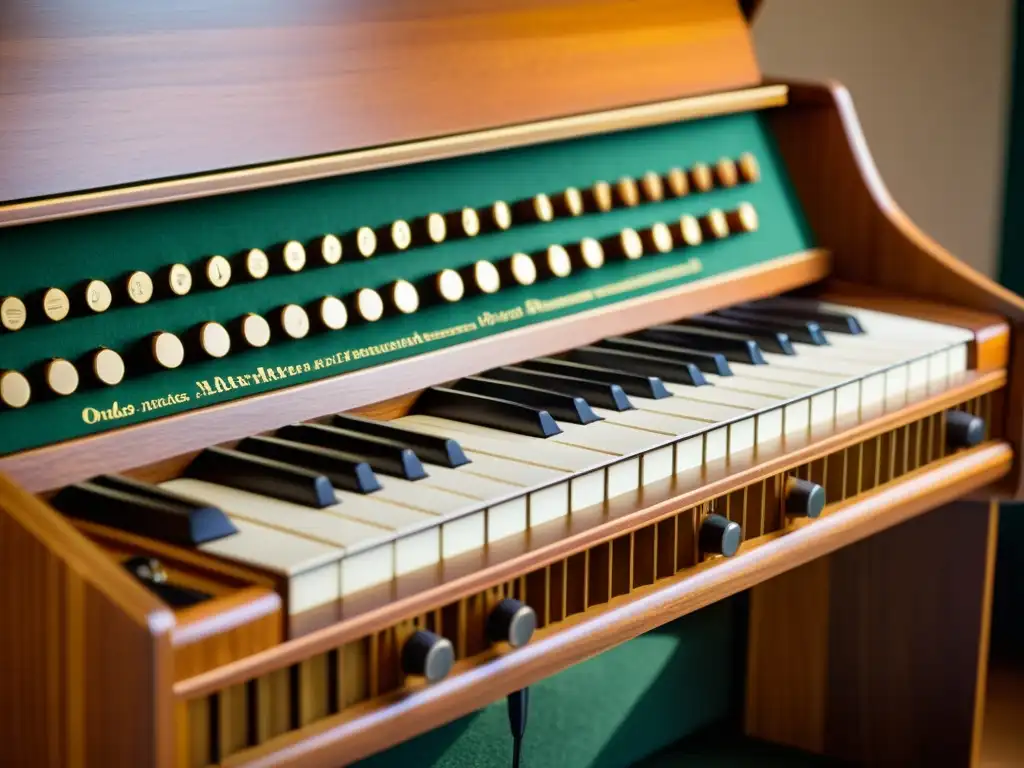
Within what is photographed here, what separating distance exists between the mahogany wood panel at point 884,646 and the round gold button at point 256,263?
133 cm

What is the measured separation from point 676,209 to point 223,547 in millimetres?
1116

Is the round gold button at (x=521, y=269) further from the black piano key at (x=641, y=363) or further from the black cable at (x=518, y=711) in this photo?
the black cable at (x=518, y=711)

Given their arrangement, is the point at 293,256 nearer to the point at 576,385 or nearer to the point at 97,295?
the point at 97,295

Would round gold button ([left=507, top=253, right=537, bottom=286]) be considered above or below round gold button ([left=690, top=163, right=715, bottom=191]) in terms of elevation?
below

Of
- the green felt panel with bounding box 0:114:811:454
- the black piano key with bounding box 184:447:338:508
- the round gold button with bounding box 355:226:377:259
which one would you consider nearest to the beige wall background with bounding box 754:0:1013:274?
the green felt panel with bounding box 0:114:811:454

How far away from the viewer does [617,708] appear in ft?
8.77

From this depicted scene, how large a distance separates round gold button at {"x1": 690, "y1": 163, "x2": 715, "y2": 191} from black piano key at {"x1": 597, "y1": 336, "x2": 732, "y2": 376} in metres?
0.32

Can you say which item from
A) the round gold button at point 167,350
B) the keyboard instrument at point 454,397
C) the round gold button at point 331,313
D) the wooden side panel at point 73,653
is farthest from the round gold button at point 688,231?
the wooden side panel at point 73,653

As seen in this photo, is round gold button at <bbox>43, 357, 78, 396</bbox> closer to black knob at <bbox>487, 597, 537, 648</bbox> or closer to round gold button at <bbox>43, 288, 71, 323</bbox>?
round gold button at <bbox>43, 288, 71, 323</bbox>

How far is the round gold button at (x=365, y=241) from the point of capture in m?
1.70

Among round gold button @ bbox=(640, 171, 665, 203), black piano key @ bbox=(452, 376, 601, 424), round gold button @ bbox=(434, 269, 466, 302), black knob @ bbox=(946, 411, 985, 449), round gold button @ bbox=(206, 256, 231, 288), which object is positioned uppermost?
round gold button @ bbox=(640, 171, 665, 203)

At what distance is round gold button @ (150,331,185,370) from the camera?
1483mm

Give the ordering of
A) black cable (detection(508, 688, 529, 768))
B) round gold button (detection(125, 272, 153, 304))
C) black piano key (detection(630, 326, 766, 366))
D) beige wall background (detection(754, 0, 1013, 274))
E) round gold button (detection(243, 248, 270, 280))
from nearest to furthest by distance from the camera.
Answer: round gold button (detection(125, 272, 153, 304))
round gold button (detection(243, 248, 270, 280))
black piano key (detection(630, 326, 766, 366))
black cable (detection(508, 688, 529, 768))
beige wall background (detection(754, 0, 1013, 274))

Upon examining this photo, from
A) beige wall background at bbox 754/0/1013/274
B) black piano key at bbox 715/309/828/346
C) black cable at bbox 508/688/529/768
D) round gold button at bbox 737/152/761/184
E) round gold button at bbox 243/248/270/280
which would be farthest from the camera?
beige wall background at bbox 754/0/1013/274
